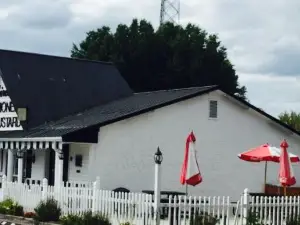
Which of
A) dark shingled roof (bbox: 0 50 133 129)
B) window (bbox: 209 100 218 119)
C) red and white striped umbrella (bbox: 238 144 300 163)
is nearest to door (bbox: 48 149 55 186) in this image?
dark shingled roof (bbox: 0 50 133 129)

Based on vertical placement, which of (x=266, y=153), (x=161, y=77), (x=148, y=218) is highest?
(x=161, y=77)

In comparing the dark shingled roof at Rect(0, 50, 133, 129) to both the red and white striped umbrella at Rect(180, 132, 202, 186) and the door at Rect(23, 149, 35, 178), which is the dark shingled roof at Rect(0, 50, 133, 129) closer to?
the door at Rect(23, 149, 35, 178)

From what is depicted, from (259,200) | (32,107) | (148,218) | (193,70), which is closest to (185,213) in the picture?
(148,218)

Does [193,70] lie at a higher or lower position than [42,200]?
higher

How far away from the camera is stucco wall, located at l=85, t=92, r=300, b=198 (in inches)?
947

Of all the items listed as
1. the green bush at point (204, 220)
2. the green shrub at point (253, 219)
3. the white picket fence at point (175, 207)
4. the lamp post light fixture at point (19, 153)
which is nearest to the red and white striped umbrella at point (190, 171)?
the white picket fence at point (175, 207)

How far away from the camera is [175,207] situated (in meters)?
16.1

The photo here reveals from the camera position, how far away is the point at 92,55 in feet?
170

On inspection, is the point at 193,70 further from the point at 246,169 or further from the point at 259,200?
the point at 259,200

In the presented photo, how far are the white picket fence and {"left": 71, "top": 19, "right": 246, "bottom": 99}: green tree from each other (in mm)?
29207

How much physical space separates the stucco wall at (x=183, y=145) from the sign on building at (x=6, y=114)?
5994 millimetres

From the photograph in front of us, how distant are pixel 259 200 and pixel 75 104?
1379 cm

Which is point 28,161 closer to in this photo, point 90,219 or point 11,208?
point 11,208

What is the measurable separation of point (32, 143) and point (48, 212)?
657cm
